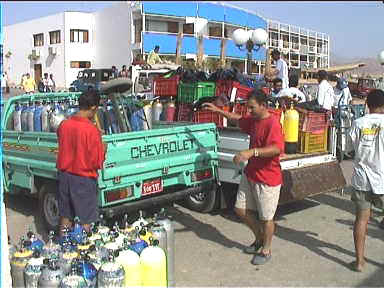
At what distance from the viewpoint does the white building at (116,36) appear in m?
40.9

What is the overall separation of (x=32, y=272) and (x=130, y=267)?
68 centimetres

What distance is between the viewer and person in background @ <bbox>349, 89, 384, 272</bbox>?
4.65 m

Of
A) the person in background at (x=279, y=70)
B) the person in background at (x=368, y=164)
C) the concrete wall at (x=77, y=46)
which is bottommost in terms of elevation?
the person in background at (x=368, y=164)

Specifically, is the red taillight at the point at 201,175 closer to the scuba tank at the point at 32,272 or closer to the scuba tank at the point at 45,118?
the scuba tank at the point at 45,118

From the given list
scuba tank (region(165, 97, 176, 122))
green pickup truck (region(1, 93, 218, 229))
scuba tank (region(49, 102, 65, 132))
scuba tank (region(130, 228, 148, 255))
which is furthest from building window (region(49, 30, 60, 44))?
scuba tank (region(130, 228, 148, 255))

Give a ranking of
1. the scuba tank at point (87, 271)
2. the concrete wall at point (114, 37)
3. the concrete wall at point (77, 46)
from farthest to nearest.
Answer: the concrete wall at point (77, 46) < the concrete wall at point (114, 37) < the scuba tank at point (87, 271)

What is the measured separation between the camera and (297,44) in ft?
225

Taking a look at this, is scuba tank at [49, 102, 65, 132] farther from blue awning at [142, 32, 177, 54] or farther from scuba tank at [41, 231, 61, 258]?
blue awning at [142, 32, 177, 54]

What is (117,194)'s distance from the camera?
5406 millimetres

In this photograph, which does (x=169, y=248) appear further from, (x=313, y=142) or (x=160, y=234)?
(x=313, y=142)

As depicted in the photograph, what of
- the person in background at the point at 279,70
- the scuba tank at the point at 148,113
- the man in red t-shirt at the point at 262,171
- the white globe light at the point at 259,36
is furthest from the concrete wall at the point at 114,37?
the man in red t-shirt at the point at 262,171

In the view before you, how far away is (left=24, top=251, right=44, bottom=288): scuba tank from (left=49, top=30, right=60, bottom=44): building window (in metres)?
45.5

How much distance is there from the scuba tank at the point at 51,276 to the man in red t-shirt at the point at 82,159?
4.77 ft

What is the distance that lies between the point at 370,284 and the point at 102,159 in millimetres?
2873
